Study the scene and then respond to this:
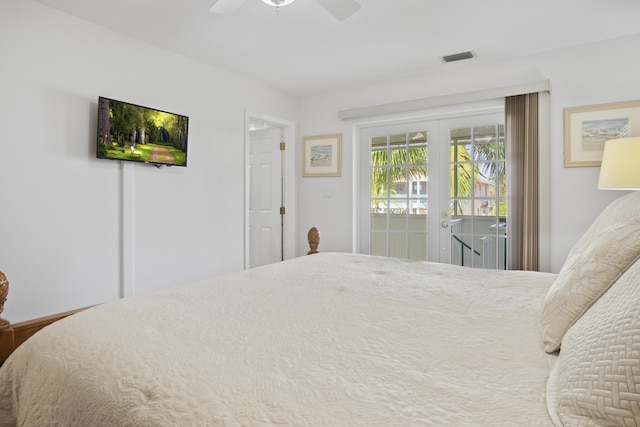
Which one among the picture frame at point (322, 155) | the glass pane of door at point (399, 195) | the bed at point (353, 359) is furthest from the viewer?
the picture frame at point (322, 155)

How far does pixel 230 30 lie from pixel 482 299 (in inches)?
107

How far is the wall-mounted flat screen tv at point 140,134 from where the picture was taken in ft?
9.09

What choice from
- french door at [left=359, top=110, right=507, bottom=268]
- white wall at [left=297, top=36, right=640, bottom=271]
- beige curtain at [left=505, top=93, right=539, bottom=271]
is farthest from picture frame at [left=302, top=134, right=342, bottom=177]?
beige curtain at [left=505, top=93, right=539, bottom=271]

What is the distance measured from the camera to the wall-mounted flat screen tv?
2.77m

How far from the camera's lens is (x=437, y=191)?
3.97m

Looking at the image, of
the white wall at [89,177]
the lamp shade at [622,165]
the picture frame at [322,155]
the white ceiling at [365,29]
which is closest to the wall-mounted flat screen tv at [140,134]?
the white wall at [89,177]

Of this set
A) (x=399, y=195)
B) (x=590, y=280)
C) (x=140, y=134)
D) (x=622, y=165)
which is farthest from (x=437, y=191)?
(x=590, y=280)

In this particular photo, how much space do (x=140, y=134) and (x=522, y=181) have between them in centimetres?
336

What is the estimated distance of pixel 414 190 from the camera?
4.11 meters

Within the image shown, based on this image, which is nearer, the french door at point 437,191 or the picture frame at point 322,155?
the french door at point 437,191

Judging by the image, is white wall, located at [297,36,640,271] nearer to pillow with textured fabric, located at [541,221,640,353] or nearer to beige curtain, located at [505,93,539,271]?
beige curtain, located at [505,93,539,271]

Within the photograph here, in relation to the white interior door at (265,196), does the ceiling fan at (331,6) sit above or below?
above

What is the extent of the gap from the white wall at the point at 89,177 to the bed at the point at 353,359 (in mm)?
1714

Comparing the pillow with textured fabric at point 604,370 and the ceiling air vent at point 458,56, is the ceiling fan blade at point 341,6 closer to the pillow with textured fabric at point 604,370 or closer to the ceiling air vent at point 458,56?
the ceiling air vent at point 458,56
